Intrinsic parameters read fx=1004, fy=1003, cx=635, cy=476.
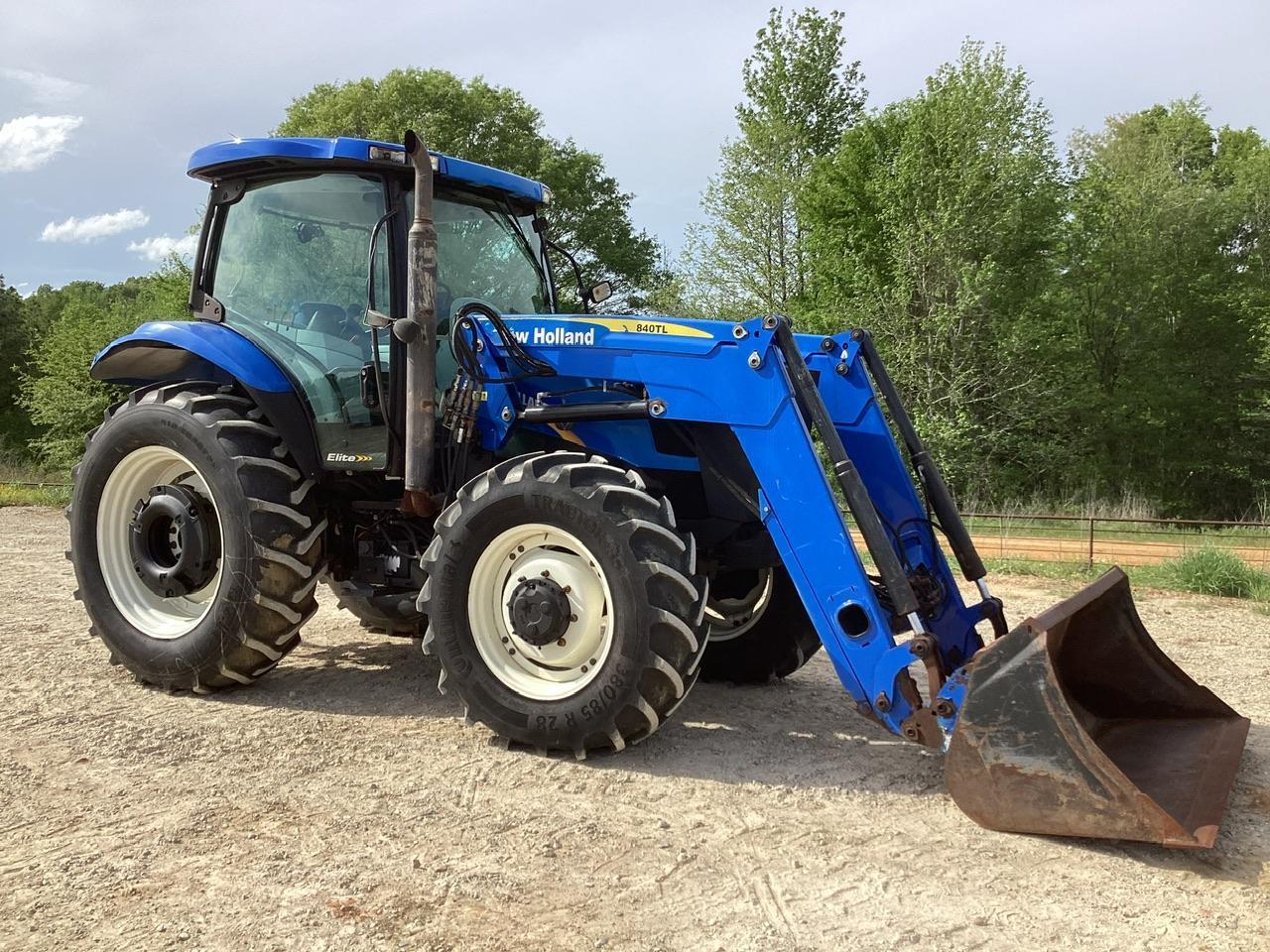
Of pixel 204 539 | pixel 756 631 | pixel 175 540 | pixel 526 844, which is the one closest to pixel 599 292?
pixel 756 631

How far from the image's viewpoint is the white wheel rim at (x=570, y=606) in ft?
13.8

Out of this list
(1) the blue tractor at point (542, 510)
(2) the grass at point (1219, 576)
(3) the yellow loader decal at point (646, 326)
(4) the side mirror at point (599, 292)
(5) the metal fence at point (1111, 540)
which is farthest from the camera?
(5) the metal fence at point (1111, 540)

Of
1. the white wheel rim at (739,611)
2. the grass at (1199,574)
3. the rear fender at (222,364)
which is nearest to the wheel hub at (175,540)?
the rear fender at (222,364)

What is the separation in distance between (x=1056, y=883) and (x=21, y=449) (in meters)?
33.0

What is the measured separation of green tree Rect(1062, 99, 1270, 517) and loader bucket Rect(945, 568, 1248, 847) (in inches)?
846

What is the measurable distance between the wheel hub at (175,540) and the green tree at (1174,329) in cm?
2216

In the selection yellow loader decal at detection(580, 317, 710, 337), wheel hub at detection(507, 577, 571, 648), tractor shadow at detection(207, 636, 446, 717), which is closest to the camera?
wheel hub at detection(507, 577, 571, 648)

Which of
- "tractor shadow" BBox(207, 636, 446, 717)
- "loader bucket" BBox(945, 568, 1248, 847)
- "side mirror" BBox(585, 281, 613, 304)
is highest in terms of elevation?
"side mirror" BBox(585, 281, 613, 304)

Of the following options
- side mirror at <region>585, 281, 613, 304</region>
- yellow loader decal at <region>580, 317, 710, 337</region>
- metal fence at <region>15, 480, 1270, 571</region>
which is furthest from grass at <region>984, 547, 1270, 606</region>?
yellow loader decal at <region>580, 317, 710, 337</region>

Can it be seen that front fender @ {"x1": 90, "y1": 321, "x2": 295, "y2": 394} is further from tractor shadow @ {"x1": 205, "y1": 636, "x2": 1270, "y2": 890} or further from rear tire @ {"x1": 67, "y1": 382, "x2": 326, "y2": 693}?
tractor shadow @ {"x1": 205, "y1": 636, "x2": 1270, "y2": 890}

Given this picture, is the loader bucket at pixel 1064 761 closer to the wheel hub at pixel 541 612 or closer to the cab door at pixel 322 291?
the wheel hub at pixel 541 612

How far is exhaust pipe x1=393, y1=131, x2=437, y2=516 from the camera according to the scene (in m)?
4.51

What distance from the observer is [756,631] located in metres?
5.43

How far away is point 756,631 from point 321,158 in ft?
10.9
